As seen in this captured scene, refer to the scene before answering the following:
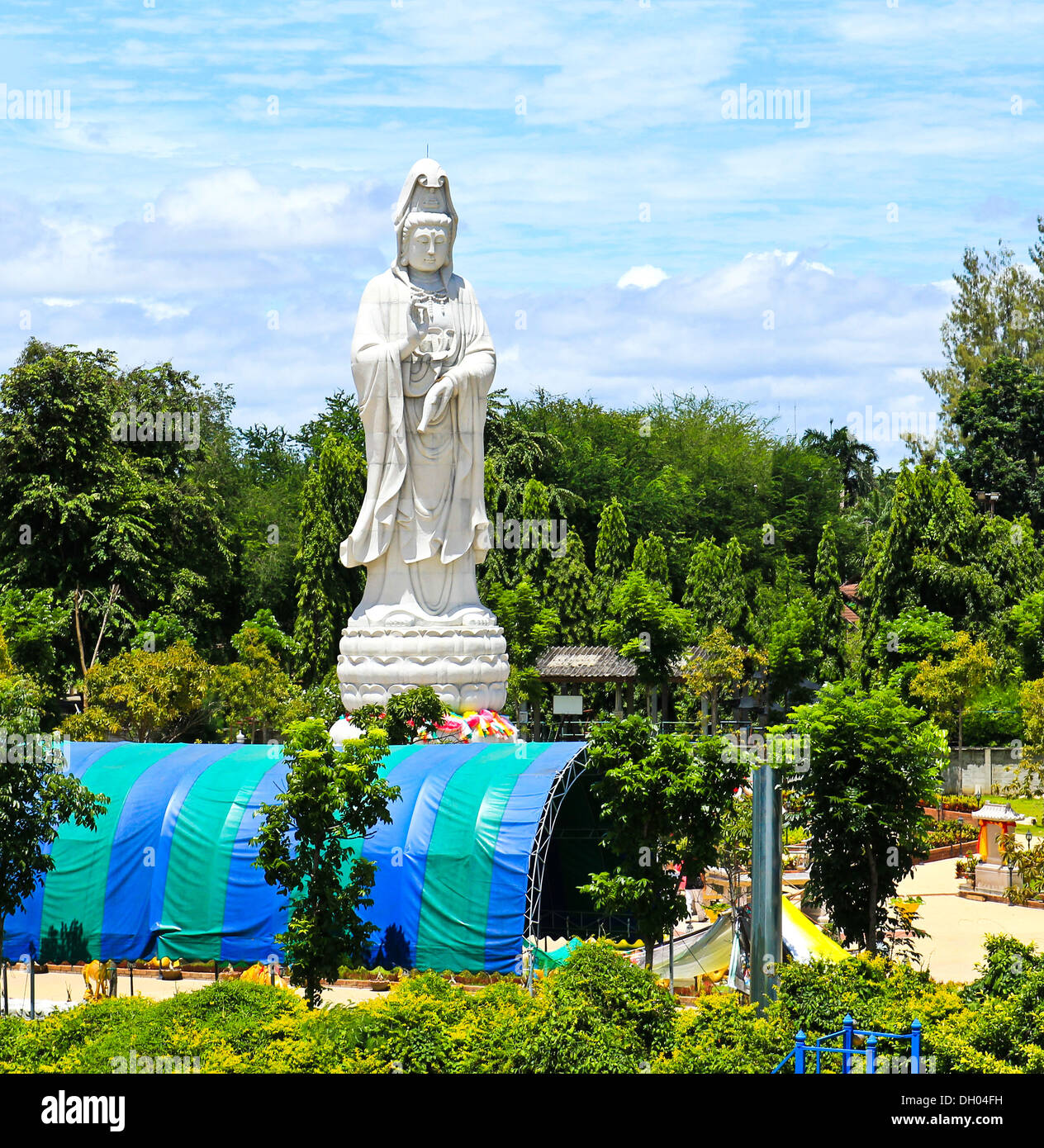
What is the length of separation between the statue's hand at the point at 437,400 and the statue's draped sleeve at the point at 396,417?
7.9 inches

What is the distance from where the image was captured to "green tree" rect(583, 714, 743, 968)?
17047 millimetres

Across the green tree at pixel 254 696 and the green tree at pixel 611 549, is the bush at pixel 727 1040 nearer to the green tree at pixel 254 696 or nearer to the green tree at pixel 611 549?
the green tree at pixel 254 696

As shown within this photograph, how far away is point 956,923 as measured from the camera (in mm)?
22594

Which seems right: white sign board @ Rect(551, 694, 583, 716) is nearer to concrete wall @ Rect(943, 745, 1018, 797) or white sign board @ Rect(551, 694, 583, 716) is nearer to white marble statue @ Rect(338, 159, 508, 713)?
white marble statue @ Rect(338, 159, 508, 713)

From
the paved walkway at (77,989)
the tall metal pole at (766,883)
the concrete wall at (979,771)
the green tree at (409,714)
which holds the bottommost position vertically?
the paved walkway at (77,989)

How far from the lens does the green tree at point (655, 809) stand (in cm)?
1705

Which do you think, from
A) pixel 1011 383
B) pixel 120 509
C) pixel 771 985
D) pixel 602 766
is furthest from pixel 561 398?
pixel 771 985

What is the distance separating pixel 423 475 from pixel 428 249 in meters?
3.65

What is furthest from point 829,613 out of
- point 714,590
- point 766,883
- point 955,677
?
point 766,883

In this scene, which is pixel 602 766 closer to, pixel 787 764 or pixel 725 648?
pixel 787 764

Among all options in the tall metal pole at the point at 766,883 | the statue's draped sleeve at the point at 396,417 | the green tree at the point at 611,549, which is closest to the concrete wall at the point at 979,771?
Answer: the green tree at the point at 611,549

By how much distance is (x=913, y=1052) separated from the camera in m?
11.4

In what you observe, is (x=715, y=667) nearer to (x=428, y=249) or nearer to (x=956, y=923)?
(x=956, y=923)

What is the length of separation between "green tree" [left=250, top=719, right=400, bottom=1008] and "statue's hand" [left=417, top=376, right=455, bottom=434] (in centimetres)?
912
